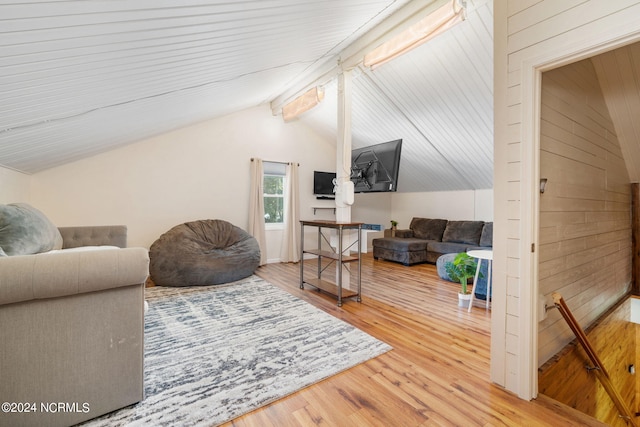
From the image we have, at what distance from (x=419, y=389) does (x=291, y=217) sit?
13.6ft

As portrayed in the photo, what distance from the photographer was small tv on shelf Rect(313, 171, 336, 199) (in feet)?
19.1

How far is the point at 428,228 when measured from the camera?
5746 millimetres

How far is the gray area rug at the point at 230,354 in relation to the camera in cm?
147

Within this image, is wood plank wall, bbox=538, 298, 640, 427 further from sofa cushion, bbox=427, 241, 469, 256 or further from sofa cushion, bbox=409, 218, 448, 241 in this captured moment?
sofa cushion, bbox=409, 218, 448, 241

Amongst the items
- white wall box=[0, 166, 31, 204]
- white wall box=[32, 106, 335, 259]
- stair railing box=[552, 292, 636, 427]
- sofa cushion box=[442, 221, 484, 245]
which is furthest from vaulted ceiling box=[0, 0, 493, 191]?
stair railing box=[552, 292, 636, 427]

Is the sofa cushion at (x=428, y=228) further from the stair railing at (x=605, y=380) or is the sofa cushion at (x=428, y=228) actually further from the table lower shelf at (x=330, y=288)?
the stair railing at (x=605, y=380)

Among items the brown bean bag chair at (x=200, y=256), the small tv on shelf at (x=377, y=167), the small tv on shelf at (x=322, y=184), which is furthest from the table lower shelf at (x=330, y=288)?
the small tv on shelf at (x=322, y=184)

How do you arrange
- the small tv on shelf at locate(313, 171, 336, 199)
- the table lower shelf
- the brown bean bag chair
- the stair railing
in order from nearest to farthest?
the stair railing, the table lower shelf, the brown bean bag chair, the small tv on shelf at locate(313, 171, 336, 199)

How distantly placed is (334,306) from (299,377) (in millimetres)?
1337

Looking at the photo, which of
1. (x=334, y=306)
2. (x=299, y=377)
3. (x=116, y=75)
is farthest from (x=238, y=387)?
(x=116, y=75)

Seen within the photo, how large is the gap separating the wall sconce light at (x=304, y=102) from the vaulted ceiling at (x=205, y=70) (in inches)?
9.9

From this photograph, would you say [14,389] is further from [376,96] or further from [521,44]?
[376,96]

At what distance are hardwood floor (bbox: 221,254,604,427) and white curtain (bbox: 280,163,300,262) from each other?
272 cm

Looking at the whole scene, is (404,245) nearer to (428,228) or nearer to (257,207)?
(428,228)
